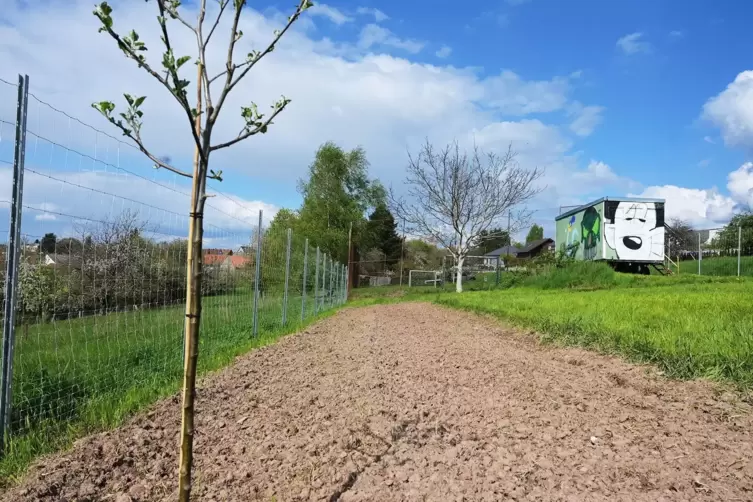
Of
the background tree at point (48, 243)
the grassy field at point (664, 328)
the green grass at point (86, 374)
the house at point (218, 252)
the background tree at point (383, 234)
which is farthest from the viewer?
the background tree at point (383, 234)

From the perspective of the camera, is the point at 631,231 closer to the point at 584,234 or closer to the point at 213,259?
the point at 584,234

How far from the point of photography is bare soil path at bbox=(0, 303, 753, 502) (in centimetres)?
A: 220

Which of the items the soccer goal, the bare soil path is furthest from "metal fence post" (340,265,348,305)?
the bare soil path

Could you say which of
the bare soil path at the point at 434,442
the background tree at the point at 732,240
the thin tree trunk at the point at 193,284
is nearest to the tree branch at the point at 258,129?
the thin tree trunk at the point at 193,284

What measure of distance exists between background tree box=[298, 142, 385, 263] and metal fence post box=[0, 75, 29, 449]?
2732 centimetres

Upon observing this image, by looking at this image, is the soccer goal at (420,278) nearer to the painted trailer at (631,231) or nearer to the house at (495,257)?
the house at (495,257)

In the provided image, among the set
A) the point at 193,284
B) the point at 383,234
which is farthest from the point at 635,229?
the point at 383,234

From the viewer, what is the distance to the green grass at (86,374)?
2.83 metres

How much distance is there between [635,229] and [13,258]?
19358mm

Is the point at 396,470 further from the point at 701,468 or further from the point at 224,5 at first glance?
the point at 224,5

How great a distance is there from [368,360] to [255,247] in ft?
10.3

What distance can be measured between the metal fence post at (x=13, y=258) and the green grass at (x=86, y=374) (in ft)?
0.81

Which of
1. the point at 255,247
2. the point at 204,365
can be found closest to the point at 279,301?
the point at 255,247

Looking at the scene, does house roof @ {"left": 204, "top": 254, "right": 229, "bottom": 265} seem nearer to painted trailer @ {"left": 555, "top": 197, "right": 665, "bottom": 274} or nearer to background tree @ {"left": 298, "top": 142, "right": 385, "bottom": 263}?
painted trailer @ {"left": 555, "top": 197, "right": 665, "bottom": 274}
